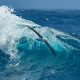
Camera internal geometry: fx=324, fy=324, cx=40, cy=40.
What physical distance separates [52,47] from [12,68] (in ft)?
4.39

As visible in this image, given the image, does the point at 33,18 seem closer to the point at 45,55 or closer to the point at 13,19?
the point at 13,19

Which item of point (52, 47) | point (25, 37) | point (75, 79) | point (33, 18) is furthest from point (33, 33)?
point (33, 18)

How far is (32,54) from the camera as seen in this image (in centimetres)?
772

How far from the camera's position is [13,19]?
9117 mm

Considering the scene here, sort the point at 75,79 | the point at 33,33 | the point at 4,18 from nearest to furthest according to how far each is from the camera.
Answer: the point at 75,79 → the point at 33,33 → the point at 4,18

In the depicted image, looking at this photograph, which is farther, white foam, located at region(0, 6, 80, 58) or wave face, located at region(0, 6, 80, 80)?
white foam, located at region(0, 6, 80, 58)

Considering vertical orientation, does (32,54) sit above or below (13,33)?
below

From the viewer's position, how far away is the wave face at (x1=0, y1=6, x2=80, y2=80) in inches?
254

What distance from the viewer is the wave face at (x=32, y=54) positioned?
645 centimetres

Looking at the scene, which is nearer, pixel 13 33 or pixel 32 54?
pixel 32 54

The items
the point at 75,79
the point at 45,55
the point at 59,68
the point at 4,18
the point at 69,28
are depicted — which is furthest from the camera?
the point at 69,28

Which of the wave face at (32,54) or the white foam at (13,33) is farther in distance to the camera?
the white foam at (13,33)

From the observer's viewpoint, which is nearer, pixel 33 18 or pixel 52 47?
pixel 52 47

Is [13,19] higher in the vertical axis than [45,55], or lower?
higher
